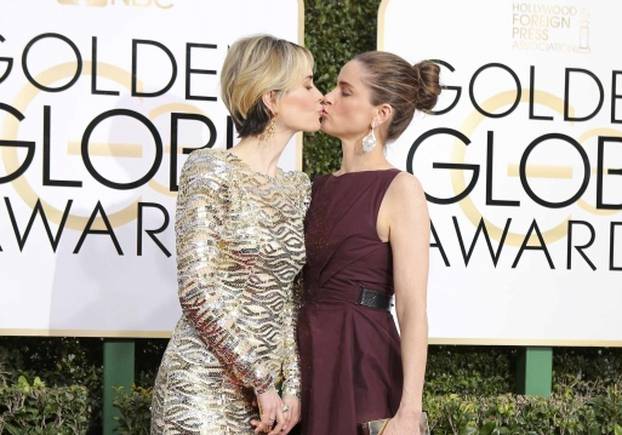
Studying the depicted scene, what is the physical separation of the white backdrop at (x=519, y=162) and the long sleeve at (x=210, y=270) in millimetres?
2150

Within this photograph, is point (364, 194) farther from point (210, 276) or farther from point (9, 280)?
point (9, 280)

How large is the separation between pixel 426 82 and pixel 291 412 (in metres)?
1.07

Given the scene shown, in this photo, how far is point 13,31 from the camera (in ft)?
14.5

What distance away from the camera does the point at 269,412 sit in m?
2.70

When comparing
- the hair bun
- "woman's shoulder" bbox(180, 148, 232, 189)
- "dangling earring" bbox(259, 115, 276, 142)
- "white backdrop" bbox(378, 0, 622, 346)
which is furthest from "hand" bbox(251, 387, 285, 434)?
"white backdrop" bbox(378, 0, 622, 346)

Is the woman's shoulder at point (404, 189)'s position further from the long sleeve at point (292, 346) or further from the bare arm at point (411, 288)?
the long sleeve at point (292, 346)

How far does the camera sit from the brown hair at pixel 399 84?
303 cm

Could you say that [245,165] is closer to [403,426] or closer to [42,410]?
[403,426]

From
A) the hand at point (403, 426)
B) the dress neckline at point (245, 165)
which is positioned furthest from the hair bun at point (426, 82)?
→ the hand at point (403, 426)

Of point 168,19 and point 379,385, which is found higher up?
point 168,19

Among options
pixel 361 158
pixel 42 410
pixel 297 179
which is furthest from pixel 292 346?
pixel 42 410

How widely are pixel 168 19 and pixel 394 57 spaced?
5.86 ft

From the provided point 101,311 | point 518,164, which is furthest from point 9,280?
point 518,164

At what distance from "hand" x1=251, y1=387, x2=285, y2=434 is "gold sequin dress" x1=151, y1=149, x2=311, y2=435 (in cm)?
3
